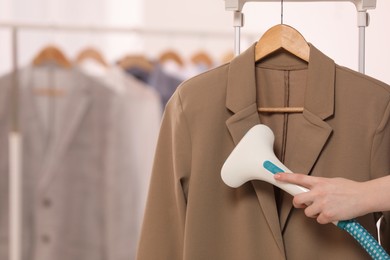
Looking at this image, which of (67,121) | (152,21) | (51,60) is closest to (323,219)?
(67,121)

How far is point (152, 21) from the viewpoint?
3.91m

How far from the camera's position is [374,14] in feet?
5.26

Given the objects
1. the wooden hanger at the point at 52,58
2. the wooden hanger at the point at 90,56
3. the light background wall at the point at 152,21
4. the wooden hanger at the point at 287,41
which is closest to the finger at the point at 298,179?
the wooden hanger at the point at 287,41

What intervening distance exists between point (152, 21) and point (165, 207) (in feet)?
9.08

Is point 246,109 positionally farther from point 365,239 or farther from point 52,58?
point 52,58

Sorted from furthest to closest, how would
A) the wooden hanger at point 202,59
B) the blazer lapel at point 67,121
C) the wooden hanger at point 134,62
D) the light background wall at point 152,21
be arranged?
the wooden hanger at point 202,59 → the wooden hanger at point 134,62 → the blazer lapel at point 67,121 → the light background wall at point 152,21

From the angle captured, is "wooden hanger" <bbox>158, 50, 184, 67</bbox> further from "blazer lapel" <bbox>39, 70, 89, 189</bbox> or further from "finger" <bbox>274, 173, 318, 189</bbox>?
"finger" <bbox>274, 173, 318, 189</bbox>

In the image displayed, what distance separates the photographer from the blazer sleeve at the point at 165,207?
1240mm

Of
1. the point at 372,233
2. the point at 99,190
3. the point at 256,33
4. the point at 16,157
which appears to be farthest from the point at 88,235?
the point at 372,233

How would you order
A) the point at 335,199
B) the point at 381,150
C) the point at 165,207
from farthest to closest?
the point at 165,207, the point at 381,150, the point at 335,199

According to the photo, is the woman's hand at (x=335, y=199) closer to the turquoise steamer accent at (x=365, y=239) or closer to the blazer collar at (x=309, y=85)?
the turquoise steamer accent at (x=365, y=239)

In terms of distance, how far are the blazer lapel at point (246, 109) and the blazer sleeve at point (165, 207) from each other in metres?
0.10

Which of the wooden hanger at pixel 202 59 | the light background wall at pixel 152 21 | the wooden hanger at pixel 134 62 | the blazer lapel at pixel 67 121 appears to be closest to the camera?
the light background wall at pixel 152 21

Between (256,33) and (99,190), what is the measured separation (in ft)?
2.66
